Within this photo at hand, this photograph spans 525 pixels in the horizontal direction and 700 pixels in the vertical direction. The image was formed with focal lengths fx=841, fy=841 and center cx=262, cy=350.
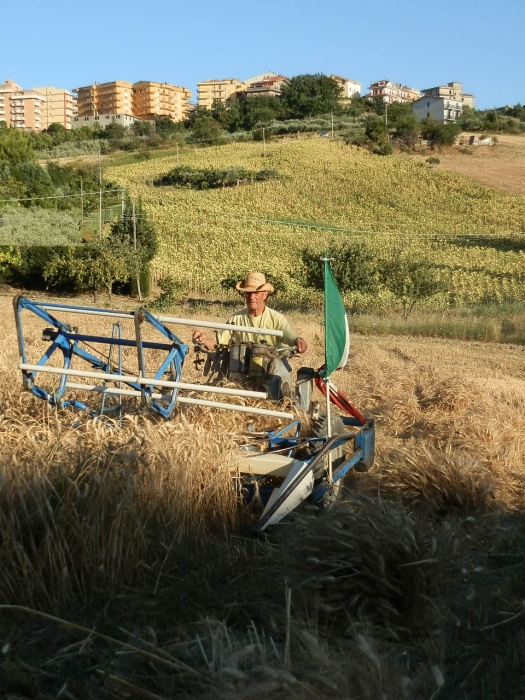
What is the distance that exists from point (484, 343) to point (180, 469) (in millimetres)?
15258

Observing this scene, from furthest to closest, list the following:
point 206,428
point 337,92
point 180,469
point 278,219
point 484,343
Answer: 1. point 337,92
2. point 278,219
3. point 484,343
4. point 206,428
5. point 180,469

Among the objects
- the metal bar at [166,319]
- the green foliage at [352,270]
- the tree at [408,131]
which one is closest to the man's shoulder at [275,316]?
the metal bar at [166,319]

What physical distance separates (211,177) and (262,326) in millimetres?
59187

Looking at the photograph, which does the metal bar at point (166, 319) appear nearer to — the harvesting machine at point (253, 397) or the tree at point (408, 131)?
the harvesting machine at point (253, 397)

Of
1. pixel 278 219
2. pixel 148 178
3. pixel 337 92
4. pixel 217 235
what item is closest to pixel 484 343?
pixel 217 235

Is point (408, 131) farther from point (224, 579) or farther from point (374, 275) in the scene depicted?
point (224, 579)

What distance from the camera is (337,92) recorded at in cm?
11312

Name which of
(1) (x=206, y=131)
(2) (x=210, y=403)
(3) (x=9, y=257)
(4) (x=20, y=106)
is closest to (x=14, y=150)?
(1) (x=206, y=131)

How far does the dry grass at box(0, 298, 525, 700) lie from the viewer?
3047 millimetres

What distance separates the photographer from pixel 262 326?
7355mm

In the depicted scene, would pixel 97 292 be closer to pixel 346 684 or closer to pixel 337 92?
pixel 346 684

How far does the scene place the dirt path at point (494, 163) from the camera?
64625mm

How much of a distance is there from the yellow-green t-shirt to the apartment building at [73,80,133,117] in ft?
626

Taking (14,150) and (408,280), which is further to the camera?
(14,150)
